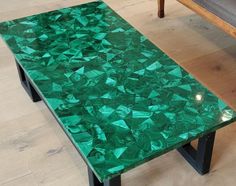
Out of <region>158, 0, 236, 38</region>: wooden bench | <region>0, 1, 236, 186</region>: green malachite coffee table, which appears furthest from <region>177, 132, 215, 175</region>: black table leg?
<region>158, 0, 236, 38</region>: wooden bench

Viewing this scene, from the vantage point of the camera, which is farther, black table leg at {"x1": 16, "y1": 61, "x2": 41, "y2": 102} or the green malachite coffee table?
black table leg at {"x1": 16, "y1": 61, "x2": 41, "y2": 102}

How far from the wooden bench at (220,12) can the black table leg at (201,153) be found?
0.62 meters

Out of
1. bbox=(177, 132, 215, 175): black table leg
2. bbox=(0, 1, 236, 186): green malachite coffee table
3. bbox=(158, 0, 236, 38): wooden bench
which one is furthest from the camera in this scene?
bbox=(158, 0, 236, 38): wooden bench

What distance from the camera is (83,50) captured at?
1555mm

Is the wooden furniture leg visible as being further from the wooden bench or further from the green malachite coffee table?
the green malachite coffee table

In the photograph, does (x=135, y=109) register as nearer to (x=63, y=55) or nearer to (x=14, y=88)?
(x=63, y=55)

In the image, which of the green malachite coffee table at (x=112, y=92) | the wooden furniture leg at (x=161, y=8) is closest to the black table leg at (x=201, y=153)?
the green malachite coffee table at (x=112, y=92)

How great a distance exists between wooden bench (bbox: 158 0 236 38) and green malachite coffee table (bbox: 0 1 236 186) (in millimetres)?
450

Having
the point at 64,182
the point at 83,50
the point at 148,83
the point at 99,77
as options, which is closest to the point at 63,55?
the point at 83,50

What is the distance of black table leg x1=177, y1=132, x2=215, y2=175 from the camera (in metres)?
1.35

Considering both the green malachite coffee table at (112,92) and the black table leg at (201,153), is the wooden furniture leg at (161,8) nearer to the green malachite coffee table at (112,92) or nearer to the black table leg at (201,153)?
the green malachite coffee table at (112,92)

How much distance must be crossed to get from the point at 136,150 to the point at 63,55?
0.59 meters

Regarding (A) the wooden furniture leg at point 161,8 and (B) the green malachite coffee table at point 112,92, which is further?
(A) the wooden furniture leg at point 161,8

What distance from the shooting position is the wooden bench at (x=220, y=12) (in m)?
A: 1.75
